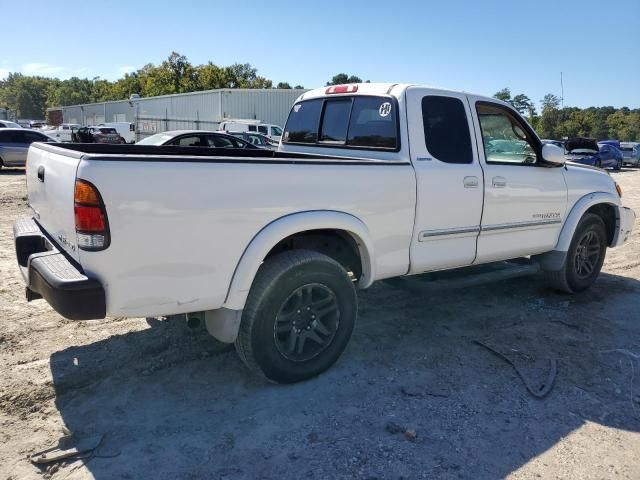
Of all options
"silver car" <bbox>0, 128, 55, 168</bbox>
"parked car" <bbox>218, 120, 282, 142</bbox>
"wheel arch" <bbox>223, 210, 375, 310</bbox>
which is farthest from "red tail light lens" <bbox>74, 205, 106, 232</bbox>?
"parked car" <bbox>218, 120, 282, 142</bbox>

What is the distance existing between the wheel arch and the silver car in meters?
17.9

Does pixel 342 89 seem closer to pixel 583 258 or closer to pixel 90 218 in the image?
pixel 90 218

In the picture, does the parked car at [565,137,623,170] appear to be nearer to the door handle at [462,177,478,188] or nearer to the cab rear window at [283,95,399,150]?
the cab rear window at [283,95,399,150]

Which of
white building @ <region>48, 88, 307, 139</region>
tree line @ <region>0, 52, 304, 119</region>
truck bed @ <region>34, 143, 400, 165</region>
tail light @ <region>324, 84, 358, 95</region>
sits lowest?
truck bed @ <region>34, 143, 400, 165</region>

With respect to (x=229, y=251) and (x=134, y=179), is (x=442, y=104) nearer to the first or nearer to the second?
(x=229, y=251)

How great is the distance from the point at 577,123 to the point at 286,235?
5965cm

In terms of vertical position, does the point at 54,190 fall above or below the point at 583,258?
above

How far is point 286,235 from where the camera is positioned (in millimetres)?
3209

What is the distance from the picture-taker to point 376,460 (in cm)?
280

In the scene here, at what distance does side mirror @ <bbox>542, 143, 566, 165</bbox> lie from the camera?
15.6ft

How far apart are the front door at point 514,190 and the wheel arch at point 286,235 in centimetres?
138

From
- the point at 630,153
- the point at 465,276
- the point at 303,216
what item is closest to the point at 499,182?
the point at 465,276

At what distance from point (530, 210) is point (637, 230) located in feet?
20.4

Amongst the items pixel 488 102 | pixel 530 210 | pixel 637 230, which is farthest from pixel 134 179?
pixel 637 230
